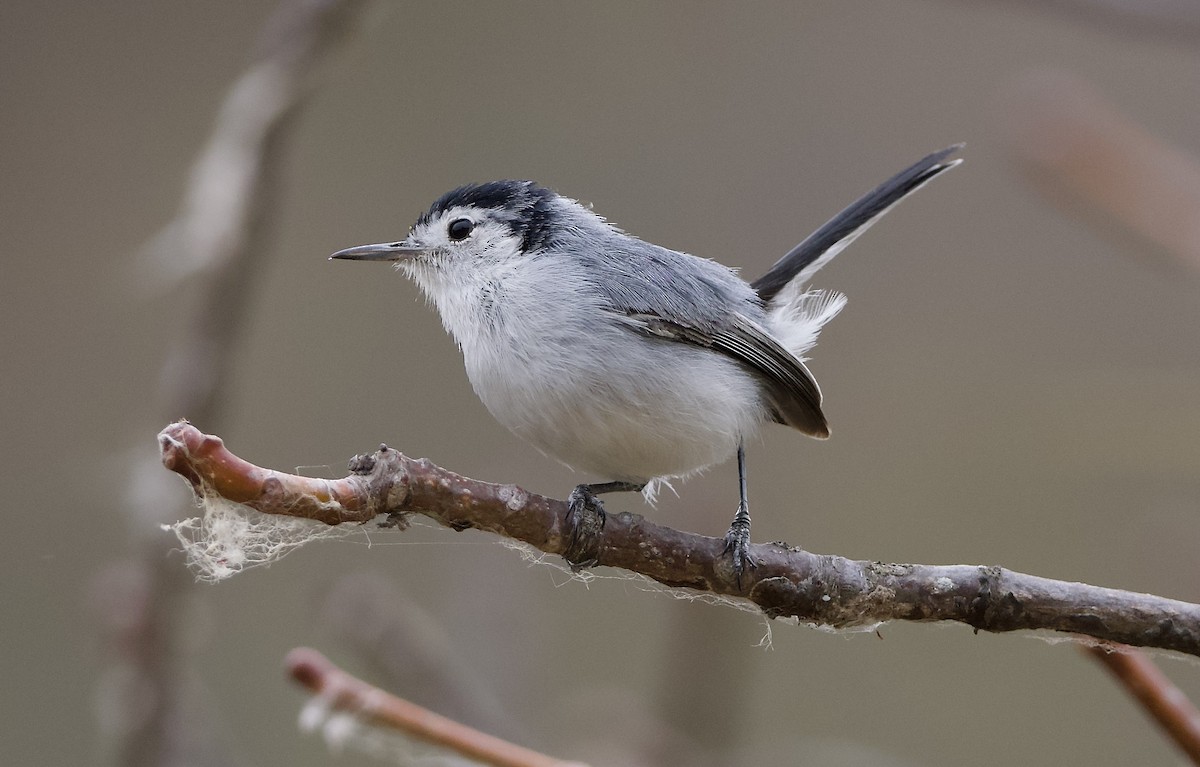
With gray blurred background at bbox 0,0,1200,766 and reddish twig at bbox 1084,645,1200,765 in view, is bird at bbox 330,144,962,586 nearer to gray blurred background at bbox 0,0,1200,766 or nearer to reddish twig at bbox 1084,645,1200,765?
reddish twig at bbox 1084,645,1200,765

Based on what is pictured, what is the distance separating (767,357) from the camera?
1864mm

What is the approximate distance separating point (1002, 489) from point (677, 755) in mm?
1895

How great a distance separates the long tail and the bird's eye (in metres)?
0.61

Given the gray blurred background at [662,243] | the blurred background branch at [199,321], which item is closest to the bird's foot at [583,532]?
the blurred background branch at [199,321]

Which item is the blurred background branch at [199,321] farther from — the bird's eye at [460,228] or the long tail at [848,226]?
the long tail at [848,226]

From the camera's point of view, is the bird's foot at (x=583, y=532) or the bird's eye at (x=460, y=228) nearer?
the bird's foot at (x=583, y=532)

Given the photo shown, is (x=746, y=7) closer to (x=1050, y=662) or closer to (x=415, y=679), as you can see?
(x=1050, y=662)

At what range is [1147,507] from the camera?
3045 mm

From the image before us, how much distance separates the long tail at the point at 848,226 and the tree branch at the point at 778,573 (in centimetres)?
99

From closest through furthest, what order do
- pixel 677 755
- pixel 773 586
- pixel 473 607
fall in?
pixel 773 586 < pixel 677 755 < pixel 473 607

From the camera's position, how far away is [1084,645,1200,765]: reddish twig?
94cm

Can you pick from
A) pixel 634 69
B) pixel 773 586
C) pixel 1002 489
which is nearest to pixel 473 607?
pixel 773 586

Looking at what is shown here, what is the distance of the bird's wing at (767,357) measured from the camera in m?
1.74

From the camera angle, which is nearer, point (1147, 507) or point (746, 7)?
point (1147, 507)
